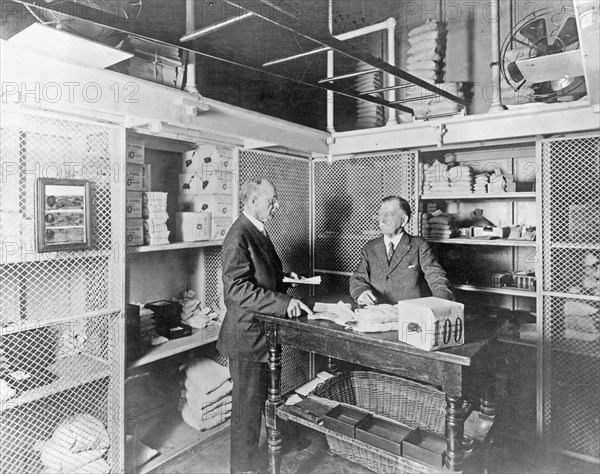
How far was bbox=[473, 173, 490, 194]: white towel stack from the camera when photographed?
4.31 meters

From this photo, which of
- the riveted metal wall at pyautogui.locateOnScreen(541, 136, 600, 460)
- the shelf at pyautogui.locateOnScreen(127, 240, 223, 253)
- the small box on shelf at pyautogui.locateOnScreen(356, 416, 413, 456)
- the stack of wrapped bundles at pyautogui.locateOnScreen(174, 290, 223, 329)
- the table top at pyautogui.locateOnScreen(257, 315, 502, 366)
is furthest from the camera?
the stack of wrapped bundles at pyautogui.locateOnScreen(174, 290, 223, 329)

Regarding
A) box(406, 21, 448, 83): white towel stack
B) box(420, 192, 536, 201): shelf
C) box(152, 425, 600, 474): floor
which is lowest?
box(152, 425, 600, 474): floor

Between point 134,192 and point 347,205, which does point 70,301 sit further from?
point 347,205

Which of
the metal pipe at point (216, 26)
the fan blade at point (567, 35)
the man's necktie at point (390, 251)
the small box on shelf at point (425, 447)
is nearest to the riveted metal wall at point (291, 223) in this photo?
the man's necktie at point (390, 251)

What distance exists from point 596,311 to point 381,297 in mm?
1823

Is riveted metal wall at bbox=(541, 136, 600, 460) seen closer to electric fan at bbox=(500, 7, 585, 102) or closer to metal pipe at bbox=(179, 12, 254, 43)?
electric fan at bbox=(500, 7, 585, 102)

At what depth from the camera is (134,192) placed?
3.34 metres

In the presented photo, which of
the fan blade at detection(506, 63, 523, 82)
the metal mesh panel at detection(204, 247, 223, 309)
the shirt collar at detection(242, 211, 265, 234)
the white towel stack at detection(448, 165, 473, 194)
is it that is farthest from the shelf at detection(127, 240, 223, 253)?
the fan blade at detection(506, 63, 523, 82)

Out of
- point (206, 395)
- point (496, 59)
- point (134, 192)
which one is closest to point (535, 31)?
point (496, 59)

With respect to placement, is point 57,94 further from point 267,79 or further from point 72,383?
point 267,79

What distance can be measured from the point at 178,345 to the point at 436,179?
2.89m

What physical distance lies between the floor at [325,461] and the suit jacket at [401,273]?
1.28 metres

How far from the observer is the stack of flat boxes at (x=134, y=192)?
3273mm

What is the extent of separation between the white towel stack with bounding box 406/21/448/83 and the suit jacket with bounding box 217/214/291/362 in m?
2.69
